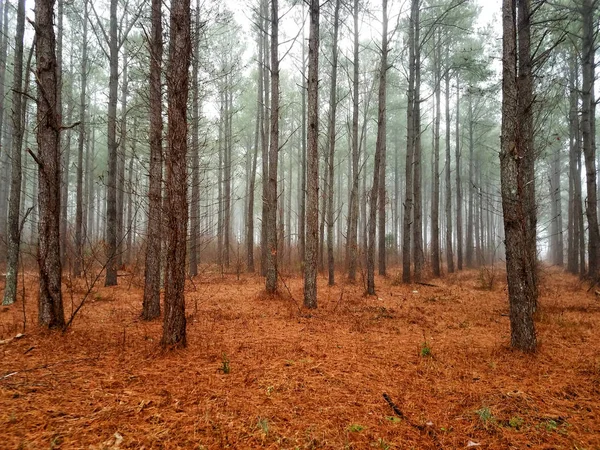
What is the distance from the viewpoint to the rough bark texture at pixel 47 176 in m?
4.50

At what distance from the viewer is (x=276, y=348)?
4305 mm

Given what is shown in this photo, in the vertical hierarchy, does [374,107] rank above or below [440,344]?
above

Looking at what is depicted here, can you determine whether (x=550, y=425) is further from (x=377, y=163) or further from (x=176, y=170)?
(x=377, y=163)

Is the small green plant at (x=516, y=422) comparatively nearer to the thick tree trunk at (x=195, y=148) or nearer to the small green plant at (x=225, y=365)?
the small green plant at (x=225, y=365)

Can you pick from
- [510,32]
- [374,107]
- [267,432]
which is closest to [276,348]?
[267,432]

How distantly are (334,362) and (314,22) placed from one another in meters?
7.06

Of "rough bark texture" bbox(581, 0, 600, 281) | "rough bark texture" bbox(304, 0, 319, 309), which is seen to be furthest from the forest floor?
"rough bark texture" bbox(581, 0, 600, 281)

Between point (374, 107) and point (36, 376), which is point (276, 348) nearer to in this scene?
point (36, 376)

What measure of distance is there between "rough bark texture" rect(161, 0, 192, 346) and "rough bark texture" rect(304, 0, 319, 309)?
11.0ft

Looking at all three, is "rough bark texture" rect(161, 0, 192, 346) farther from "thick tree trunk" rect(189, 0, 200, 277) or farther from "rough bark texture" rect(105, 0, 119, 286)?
"rough bark texture" rect(105, 0, 119, 286)

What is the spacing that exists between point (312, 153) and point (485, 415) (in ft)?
18.3

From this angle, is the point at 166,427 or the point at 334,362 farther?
the point at 334,362

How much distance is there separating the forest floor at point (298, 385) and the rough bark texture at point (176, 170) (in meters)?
Answer: 0.62

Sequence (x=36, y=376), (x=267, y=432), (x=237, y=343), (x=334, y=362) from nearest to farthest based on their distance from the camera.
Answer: (x=267, y=432)
(x=36, y=376)
(x=334, y=362)
(x=237, y=343)
